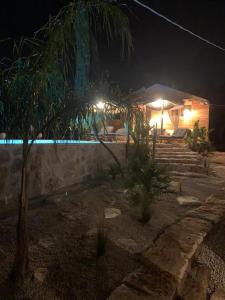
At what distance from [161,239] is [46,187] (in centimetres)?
258

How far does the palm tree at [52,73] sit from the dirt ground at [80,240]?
30 centimetres

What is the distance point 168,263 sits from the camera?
8.38ft

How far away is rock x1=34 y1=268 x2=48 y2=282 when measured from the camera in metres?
2.22

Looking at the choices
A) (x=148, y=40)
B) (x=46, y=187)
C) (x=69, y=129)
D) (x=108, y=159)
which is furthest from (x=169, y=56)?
(x=69, y=129)

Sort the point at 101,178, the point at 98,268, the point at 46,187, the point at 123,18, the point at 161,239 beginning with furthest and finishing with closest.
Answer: the point at 101,178
the point at 46,187
the point at 161,239
the point at 98,268
the point at 123,18

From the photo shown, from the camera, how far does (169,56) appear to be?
2000 centimetres

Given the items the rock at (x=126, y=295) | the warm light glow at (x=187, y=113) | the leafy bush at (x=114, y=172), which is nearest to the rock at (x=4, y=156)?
the rock at (x=126, y=295)

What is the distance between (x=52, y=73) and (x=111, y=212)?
2.77 meters

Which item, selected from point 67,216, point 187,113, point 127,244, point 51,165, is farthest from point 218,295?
point 187,113

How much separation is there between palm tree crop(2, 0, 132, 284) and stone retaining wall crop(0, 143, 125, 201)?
52 centimetres

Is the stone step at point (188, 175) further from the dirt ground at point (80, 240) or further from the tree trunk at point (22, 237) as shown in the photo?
the tree trunk at point (22, 237)

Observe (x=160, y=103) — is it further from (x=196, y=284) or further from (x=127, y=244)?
→ (x=196, y=284)

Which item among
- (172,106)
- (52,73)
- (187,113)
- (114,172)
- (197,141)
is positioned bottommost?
(114,172)

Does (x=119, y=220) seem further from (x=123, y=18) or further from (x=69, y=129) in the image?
(x=123, y=18)
